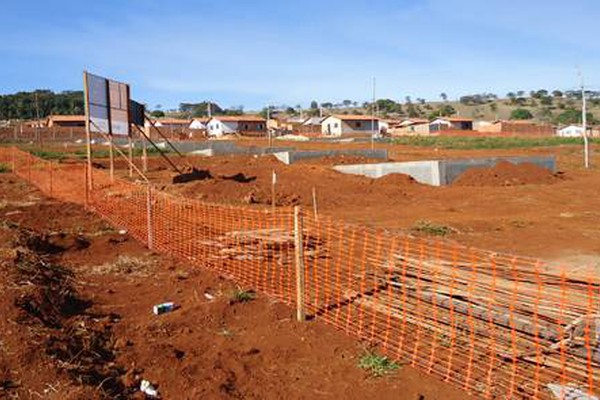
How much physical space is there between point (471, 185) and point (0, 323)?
64.1ft

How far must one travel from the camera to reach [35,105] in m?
121

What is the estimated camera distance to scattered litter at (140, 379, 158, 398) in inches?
179

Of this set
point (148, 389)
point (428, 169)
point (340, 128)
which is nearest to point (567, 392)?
point (148, 389)

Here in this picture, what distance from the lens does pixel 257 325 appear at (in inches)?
243

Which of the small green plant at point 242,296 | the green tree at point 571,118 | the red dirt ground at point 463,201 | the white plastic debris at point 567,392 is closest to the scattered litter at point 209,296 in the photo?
the small green plant at point 242,296

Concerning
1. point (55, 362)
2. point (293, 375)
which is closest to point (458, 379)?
point (293, 375)

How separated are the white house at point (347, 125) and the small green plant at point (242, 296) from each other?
75736 mm

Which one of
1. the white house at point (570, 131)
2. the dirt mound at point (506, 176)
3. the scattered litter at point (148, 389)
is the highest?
the white house at point (570, 131)

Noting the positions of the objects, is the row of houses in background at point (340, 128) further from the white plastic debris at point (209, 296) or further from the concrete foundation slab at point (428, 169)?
the white plastic debris at point (209, 296)

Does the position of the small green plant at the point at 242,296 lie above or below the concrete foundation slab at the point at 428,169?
below

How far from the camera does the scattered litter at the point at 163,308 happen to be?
6707 millimetres

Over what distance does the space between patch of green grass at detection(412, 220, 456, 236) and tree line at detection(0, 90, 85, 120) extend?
118 metres

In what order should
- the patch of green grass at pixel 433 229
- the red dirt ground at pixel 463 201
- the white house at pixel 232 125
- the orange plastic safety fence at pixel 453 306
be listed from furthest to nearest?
1. the white house at pixel 232 125
2. the patch of green grass at pixel 433 229
3. the red dirt ground at pixel 463 201
4. the orange plastic safety fence at pixel 453 306

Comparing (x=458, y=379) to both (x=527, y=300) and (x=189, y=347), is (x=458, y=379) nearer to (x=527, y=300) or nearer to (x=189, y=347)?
(x=527, y=300)
